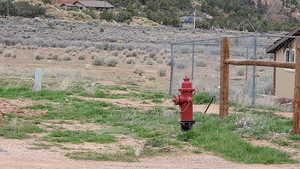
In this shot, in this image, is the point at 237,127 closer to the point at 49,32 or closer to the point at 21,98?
the point at 21,98

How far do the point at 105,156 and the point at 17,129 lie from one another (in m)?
3.43

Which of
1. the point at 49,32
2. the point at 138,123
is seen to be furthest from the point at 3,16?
the point at 138,123

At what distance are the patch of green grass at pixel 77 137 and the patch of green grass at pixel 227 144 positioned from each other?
1.55m

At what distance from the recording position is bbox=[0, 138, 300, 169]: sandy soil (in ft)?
34.6

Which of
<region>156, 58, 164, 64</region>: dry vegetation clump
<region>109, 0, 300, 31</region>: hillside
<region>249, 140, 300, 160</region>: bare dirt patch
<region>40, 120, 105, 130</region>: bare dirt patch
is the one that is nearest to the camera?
<region>249, 140, 300, 160</region>: bare dirt patch

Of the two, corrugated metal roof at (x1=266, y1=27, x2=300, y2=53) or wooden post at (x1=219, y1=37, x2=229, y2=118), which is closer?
wooden post at (x1=219, y1=37, x2=229, y2=118)

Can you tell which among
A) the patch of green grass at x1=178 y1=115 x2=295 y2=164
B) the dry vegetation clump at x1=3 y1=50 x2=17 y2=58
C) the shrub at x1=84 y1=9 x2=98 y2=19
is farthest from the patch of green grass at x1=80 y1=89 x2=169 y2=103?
the shrub at x1=84 y1=9 x2=98 y2=19

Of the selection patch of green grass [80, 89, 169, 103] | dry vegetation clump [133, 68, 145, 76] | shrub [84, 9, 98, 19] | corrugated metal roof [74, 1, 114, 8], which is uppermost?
corrugated metal roof [74, 1, 114, 8]

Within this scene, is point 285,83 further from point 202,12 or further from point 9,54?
point 202,12

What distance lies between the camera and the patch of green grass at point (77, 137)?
13512 millimetres

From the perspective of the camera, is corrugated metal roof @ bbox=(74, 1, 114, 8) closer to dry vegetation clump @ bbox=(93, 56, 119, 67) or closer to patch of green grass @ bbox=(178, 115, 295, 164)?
dry vegetation clump @ bbox=(93, 56, 119, 67)

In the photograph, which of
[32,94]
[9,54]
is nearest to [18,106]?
[32,94]

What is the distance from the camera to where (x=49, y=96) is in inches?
864

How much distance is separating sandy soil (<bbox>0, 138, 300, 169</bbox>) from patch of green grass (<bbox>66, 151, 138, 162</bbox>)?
0.20 m
